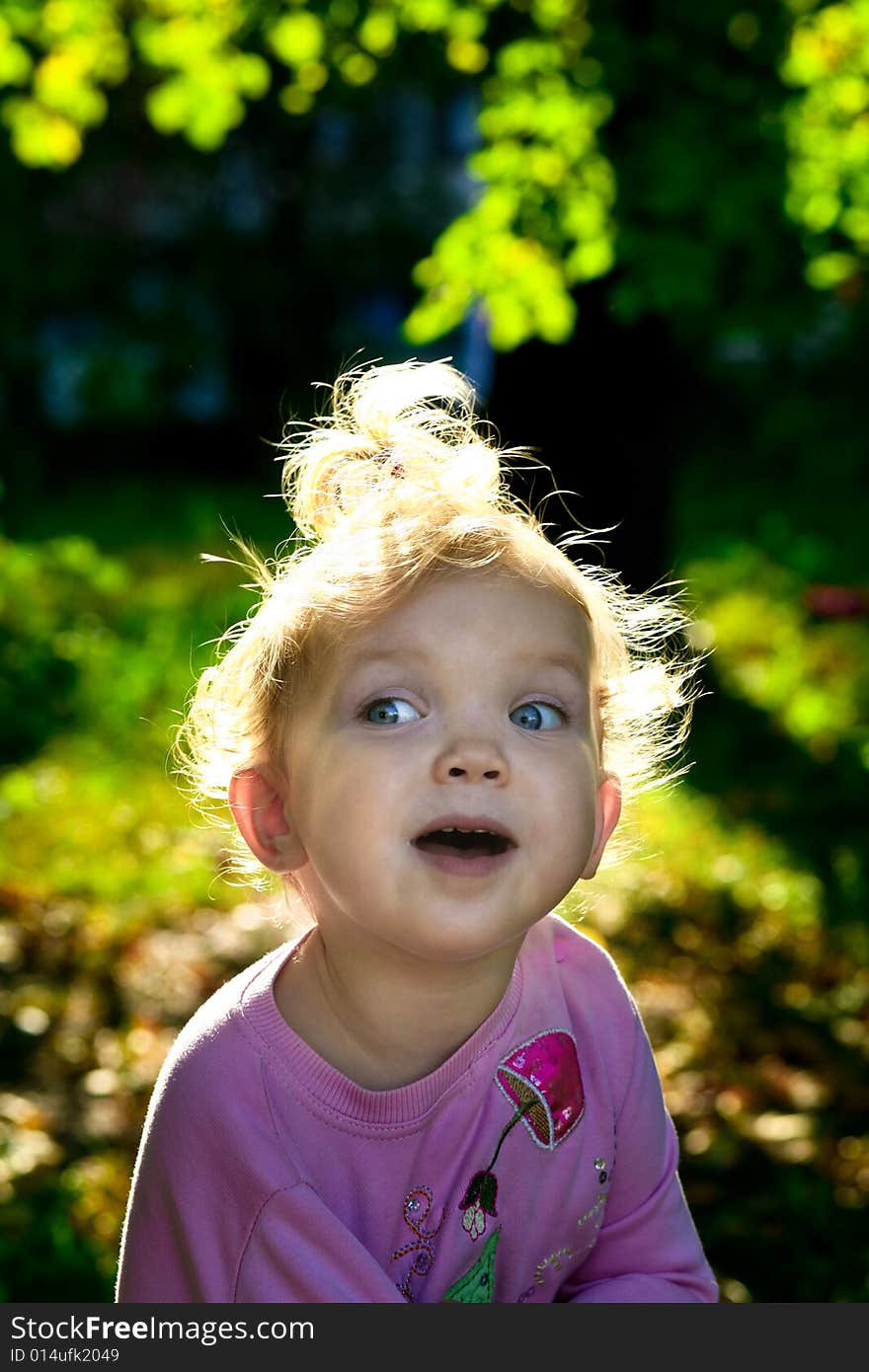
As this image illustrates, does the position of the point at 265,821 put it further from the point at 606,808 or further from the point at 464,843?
the point at 606,808

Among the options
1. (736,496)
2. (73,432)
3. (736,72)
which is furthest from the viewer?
(73,432)

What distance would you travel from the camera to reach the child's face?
5.46 feet

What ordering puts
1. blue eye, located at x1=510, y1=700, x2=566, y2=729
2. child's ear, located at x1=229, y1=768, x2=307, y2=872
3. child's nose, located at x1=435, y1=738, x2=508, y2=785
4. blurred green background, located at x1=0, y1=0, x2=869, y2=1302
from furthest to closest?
blurred green background, located at x1=0, y1=0, x2=869, y2=1302 < child's ear, located at x1=229, y1=768, x2=307, y2=872 < blue eye, located at x1=510, y1=700, x2=566, y2=729 < child's nose, located at x1=435, y1=738, x2=508, y2=785

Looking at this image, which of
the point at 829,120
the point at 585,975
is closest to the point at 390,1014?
the point at 585,975

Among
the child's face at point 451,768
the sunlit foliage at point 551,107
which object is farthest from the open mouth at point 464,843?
the sunlit foliage at point 551,107

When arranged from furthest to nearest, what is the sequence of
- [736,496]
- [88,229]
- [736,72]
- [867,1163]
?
[88,229] → [736,496] → [736,72] → [867,1163]

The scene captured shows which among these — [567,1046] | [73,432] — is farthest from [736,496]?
[567,1046]

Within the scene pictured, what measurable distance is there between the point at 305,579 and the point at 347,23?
11.3 ft

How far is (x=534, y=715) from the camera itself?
1.78 metres

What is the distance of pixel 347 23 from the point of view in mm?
4746

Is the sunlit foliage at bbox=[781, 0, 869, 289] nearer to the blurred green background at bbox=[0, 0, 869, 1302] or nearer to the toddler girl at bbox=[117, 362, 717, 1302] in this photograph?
the blurred green background at bbox=[0, 0, 869, 1302]

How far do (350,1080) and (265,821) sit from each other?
330 millimetres

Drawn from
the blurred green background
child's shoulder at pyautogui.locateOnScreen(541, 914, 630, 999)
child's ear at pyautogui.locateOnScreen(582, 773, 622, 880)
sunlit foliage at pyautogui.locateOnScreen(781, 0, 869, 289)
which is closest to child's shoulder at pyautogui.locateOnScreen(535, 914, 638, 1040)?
child's shoulder at pyautogui.locateOnScreen(541, 914, 630, 999)
